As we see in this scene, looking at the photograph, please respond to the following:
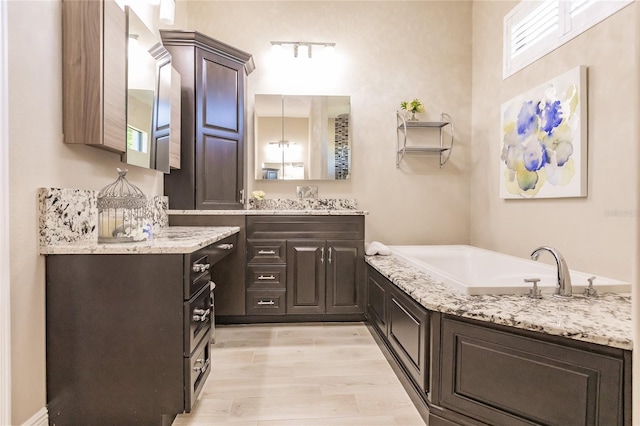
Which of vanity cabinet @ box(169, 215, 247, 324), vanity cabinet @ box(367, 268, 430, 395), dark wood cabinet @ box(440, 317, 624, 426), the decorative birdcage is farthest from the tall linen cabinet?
dark wood cabinet @ box(440, 317, 624, 426)

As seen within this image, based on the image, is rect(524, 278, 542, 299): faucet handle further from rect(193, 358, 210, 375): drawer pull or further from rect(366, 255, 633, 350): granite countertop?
rect(193, 358, 210, 375): drawer pull

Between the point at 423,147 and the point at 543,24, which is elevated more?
the point at 543,24

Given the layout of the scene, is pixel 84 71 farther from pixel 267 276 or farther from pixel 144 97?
pixel 267 276

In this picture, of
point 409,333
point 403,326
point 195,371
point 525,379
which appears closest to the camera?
point 525,379

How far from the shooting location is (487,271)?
275 centimetres

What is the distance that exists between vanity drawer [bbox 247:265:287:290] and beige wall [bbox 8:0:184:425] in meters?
1.50

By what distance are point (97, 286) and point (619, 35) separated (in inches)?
113

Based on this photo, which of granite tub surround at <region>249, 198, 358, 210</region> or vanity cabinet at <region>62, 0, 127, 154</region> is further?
granite tub surround at <region>249, 198, 358, 210</region>

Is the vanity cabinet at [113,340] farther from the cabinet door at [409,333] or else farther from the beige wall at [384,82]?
the beige wall at [384,82]

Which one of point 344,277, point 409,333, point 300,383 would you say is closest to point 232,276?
point 344,277

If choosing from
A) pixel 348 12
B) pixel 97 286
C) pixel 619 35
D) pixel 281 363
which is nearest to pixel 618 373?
pixel 281 363

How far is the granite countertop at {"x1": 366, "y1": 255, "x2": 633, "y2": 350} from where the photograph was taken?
1176mm

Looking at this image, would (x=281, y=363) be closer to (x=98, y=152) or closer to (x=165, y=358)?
(x=165, y=358)

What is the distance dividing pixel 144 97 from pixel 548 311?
2346mm
